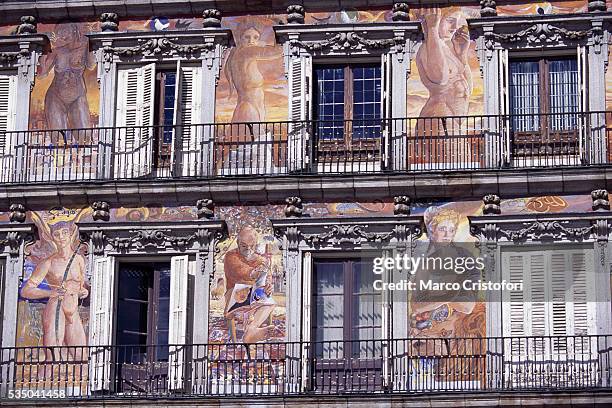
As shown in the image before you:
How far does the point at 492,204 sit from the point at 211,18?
6028mm

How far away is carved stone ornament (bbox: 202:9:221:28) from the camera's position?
32.8 meters

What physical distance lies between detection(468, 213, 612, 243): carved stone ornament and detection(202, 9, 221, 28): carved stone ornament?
577cm

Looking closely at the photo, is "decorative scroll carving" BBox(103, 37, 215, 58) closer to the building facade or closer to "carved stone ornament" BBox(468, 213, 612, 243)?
the building facade

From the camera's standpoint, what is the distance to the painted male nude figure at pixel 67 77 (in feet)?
108

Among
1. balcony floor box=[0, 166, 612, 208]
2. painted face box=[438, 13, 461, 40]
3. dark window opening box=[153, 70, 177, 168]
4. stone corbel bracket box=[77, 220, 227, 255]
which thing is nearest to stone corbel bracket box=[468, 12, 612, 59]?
painted face box=[438, 13, 461, 40]

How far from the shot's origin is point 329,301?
31.4 meters

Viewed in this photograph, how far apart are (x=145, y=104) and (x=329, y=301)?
4.78 m

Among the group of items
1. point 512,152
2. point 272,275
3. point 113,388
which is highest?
point 512,152

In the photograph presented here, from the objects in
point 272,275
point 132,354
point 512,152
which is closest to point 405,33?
point 512,152

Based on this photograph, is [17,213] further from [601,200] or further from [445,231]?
[601,200]

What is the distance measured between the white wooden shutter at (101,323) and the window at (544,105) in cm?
720

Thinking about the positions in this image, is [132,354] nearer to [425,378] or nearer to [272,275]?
[272,275]

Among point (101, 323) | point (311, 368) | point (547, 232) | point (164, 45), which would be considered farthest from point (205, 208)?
point (547, 232)

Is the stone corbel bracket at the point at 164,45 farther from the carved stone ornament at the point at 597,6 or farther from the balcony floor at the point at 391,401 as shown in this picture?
the carved stone ornament at the point at 597,6
